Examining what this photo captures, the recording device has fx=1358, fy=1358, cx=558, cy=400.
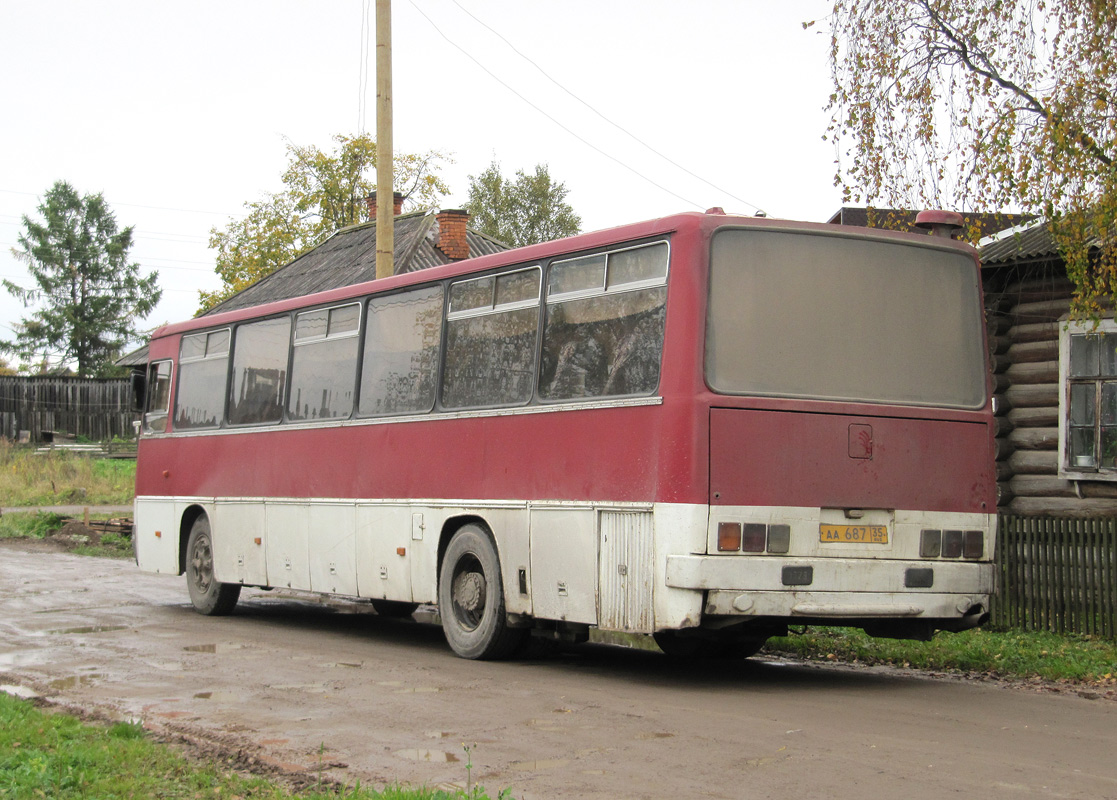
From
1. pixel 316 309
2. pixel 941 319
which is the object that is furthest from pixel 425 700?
pixel 316 309

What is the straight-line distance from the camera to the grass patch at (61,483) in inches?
1497

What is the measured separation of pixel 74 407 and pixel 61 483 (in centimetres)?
2927

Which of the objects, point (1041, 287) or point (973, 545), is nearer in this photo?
point (973, 545)

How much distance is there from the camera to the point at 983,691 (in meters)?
9.84

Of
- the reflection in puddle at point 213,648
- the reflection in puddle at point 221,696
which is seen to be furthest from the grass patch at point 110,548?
the reflection in puddle at point 221,696

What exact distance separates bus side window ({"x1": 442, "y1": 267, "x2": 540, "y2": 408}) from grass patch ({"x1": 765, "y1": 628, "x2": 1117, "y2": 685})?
3.67 meters

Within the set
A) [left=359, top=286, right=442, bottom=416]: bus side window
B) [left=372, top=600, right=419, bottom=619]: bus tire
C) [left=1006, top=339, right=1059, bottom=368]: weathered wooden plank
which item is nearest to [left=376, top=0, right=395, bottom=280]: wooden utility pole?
[left=372, top=600, right=419, bottom=619]: bus tire

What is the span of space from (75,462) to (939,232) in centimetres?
3717

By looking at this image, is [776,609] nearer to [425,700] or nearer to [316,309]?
[425,700]

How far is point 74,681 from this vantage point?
9828mm

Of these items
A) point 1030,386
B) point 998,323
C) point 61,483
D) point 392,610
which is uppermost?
point 998,323

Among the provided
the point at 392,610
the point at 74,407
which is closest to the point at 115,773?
the point at 392,610

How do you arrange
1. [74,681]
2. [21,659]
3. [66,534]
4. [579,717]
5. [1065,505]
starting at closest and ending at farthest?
[579,717]
[74,681]
[21,659]
[1065,505]
[66,534]

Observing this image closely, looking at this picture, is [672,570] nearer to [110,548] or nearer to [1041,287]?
[1041,287]
